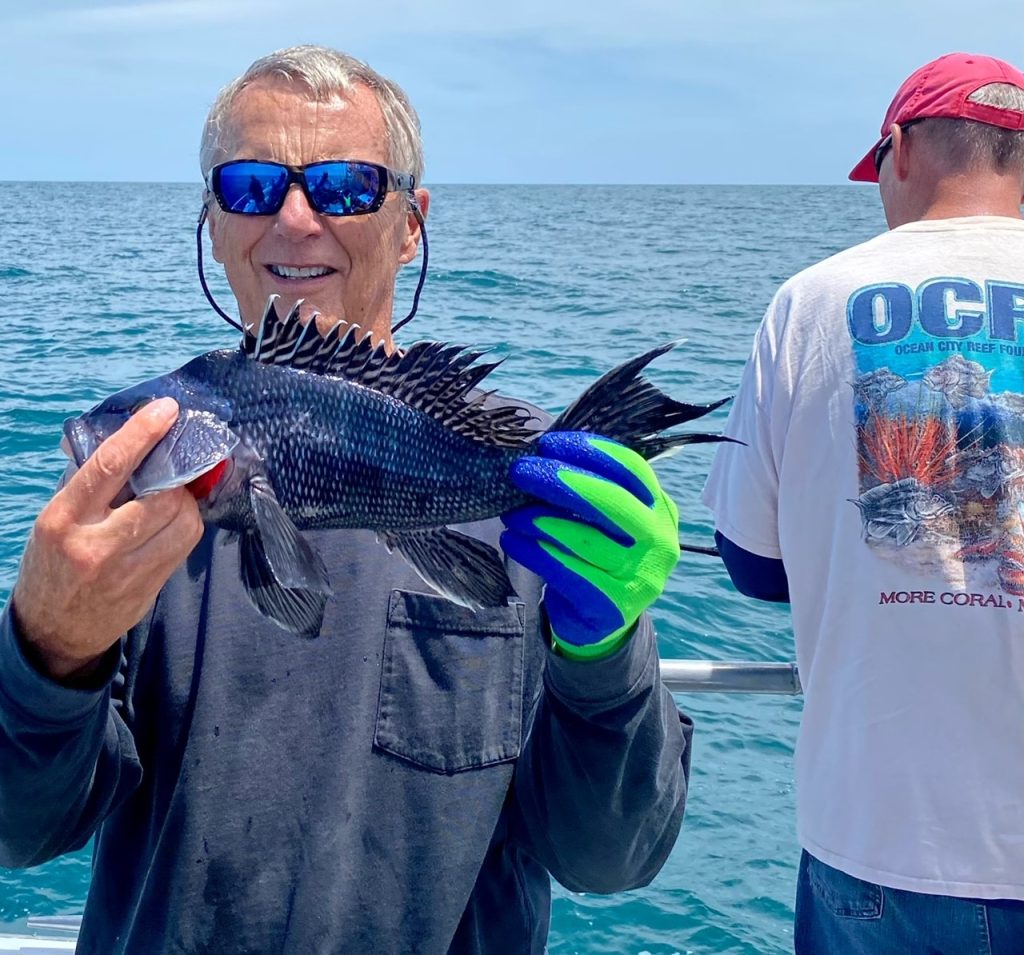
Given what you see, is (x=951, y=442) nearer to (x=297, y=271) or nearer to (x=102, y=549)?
(x=297, y=271)

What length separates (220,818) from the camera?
85.6 inches

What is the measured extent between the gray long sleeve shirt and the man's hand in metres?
0.24

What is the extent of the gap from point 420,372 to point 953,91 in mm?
2284

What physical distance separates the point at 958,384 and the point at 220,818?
222 cm

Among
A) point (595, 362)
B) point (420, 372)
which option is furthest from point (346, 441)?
point (595, 362)

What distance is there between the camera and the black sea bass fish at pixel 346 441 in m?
1.93

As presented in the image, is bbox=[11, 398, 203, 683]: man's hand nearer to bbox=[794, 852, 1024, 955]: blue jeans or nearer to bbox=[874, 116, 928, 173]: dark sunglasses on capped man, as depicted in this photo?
bbox=[794, 852, 1024, 955]: blue jeans

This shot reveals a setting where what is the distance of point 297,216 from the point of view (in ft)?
8.07

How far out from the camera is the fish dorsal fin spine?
203 cm

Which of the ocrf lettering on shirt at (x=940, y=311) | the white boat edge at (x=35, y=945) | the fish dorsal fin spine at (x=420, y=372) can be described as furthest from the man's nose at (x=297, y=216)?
the white boat edge at (x=35, y=945)

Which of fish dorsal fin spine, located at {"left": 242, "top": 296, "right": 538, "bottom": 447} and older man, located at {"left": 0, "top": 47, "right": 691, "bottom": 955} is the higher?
fish dorsal fin spine, located at {"left": 242, "top": 296, "right": 538, "bottom": 447}

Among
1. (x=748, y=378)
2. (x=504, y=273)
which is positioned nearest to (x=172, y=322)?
(x=504, y=273)

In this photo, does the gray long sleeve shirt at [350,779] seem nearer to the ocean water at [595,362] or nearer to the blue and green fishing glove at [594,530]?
the blue and green fishing glove at [594,530]

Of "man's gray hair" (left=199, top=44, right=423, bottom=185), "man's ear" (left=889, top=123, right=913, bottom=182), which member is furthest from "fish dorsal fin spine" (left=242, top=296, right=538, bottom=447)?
"man's ear" (left=889, top=123, right=913, bottom=182)
